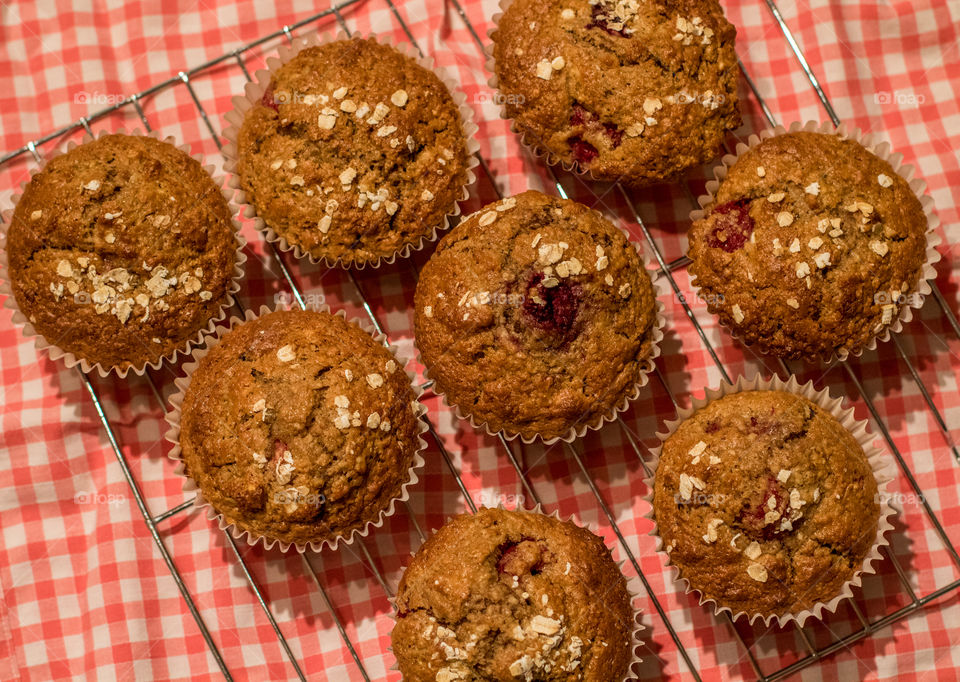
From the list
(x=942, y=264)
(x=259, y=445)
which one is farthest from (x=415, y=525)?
(x=942, y=264)

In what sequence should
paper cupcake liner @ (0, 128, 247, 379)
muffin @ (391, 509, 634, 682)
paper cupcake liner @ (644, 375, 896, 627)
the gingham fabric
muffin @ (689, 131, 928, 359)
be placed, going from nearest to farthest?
muffin @ (391, 509, 634, 682)
muffin @ (689, 131, 928, 359)
paper cupcake liner @ (644, 375, 896, 627)
paper cupcake liner @ (0, 128, 247, 379)
the gingham fabric

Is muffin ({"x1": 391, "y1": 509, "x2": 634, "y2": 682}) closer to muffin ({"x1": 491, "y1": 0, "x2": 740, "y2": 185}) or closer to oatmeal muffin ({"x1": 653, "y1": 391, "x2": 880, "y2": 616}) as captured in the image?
oatmeal muffin ({"x1": 653, "y1": 391, "x2": 880, "y2": 616})

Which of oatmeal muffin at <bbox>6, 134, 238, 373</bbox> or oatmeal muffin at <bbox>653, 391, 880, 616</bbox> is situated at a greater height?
oatmeal muffin at <bbox>6, 134, 238, 373</bbox>

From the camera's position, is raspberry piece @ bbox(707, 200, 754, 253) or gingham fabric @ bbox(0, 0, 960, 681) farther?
gingham fabric @ bbox(0, 0, 960, 681)

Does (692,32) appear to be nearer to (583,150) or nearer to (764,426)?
(583,150)

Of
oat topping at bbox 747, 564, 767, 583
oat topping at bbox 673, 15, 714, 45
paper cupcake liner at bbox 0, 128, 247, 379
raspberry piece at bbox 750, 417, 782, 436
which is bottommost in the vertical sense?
oat topping at bbox 747, 564, 767, 583

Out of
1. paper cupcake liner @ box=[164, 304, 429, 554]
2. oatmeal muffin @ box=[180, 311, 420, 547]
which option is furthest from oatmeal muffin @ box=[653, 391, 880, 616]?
oatmeal muffin @ box=[180, 311, 420, 547]

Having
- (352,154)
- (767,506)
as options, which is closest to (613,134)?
(352,154)
